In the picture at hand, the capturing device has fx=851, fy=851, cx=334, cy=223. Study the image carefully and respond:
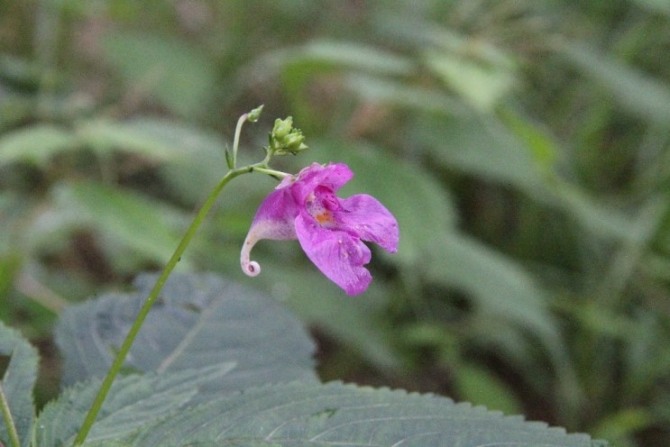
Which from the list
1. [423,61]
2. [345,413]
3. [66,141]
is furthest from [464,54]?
[345,413]

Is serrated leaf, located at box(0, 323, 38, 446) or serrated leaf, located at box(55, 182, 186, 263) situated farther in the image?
serrated leaf, located at box(55, 182, 186, 263)

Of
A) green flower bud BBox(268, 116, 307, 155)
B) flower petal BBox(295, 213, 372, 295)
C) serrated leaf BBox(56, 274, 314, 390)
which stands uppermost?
serrated leaf BBox(56, 274, 314, 390)

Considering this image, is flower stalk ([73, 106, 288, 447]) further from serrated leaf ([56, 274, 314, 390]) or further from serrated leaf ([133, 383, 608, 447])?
serrated leaf ([56, 274, 314, 390])

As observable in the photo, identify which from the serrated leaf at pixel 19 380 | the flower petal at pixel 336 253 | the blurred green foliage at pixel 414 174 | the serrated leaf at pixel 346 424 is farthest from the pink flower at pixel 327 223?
the blurred green foliage at pixel 414 174

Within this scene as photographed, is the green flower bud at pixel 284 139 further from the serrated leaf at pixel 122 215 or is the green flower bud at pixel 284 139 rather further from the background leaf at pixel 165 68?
the background leaf at pixel 165 68

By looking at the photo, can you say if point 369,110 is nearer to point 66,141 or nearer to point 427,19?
point 427,19

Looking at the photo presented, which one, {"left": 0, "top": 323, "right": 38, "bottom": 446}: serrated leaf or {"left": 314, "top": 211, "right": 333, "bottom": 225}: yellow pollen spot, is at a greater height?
{"left": 314, "top": 211, "right": 333, "bottom": 225}: yellow pollen spot

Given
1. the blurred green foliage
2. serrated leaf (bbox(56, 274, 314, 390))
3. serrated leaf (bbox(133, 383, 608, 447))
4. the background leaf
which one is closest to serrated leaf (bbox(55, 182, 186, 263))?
the blurred green foliage
